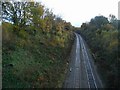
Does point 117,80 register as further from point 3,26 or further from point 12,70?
point 3,26

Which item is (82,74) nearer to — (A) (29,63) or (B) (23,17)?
(A) (29,63)

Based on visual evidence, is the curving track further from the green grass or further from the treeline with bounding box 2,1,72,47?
the treeline with bounding box 2,1,72,47

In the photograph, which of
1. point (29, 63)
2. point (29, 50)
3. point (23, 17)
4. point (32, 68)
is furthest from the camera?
point (23, 17)

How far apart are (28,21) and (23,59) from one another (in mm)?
14286

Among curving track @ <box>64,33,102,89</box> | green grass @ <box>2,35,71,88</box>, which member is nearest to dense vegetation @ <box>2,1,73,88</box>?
green grass @ <box>2,35,71,88</box>

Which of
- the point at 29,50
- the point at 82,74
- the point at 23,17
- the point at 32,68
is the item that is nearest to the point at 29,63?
the point at 32,68

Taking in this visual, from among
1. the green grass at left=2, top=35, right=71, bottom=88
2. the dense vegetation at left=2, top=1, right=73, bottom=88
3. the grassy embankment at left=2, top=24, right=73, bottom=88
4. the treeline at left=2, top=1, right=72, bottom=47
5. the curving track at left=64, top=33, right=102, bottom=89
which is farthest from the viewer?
the treeline at left=2, top=1, right=72, bottom=47

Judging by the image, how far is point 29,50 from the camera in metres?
46.8

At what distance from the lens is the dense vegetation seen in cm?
3547

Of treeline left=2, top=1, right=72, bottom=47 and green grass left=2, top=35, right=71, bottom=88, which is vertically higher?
treeline left=2, top=1, right=72, bottom=47

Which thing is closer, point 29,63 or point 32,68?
point 32,68

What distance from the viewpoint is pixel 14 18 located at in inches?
2078

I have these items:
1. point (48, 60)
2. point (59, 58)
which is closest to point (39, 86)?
point (48, 60)

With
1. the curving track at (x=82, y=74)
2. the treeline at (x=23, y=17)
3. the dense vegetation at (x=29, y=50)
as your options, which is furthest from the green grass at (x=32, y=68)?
the treeline at (x=23, y=17)
